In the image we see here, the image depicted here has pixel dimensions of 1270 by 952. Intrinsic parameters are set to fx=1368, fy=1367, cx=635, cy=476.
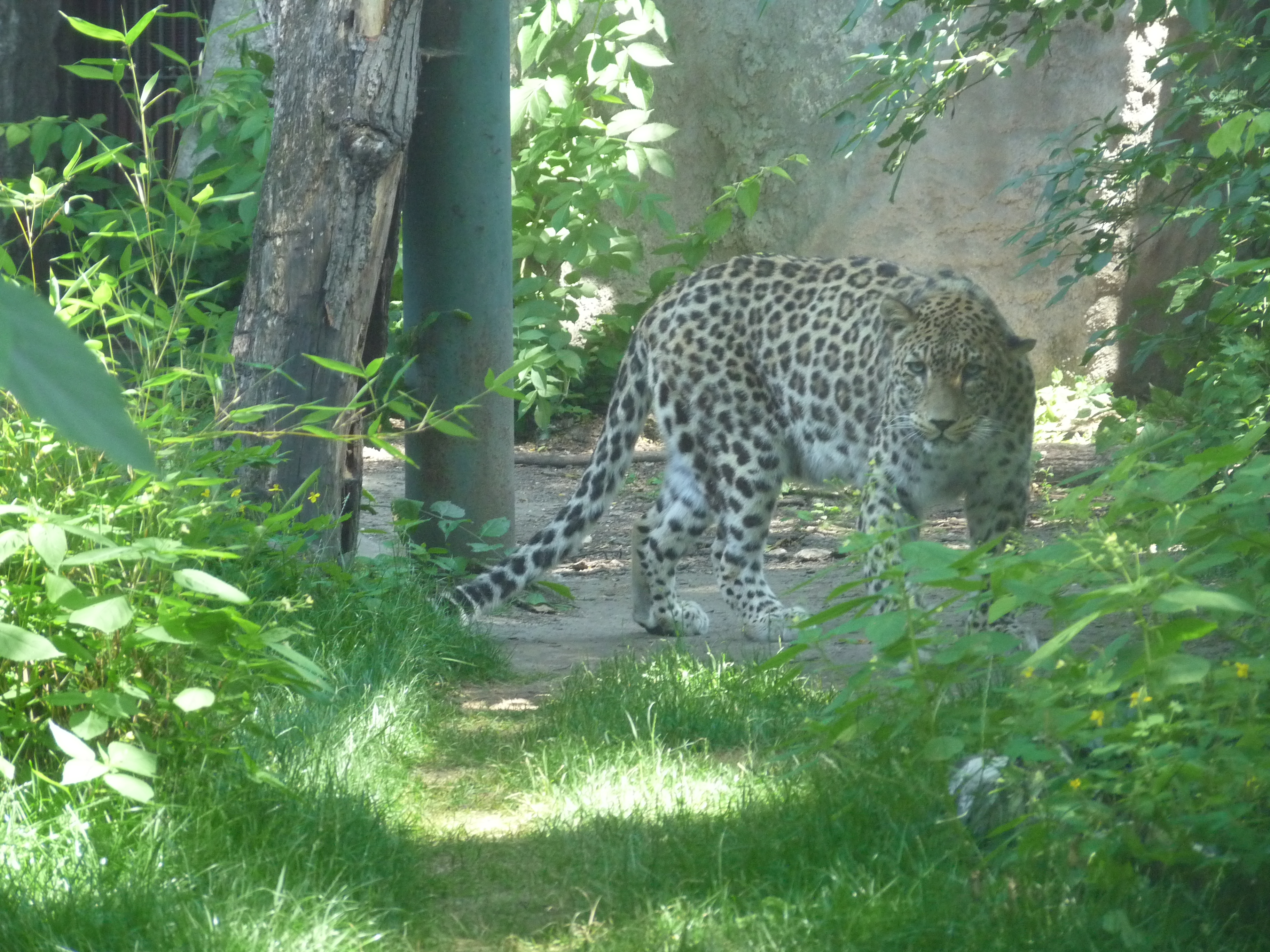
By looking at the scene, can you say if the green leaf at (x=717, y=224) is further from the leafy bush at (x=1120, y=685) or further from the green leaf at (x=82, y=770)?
the green leaf at (x=82, y=770)

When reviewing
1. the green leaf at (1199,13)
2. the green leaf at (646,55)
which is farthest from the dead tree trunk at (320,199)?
the green leaf at (646,55)

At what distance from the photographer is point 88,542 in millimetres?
3029

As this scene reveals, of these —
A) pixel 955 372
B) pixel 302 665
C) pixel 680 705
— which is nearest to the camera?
pixel 302 665

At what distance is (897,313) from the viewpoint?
17.9 feet

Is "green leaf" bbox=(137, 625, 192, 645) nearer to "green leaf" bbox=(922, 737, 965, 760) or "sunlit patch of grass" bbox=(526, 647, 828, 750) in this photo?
"sunlit patch of grass" bbox=(526, 647, 828, 750)

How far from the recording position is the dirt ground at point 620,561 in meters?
5.48

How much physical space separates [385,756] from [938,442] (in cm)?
256

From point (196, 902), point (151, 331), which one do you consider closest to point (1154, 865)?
point (196, 902)

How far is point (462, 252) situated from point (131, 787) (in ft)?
11.5

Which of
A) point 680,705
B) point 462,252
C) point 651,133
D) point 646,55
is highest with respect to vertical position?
point 646,55

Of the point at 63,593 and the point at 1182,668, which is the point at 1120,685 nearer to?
the point at 1182,668

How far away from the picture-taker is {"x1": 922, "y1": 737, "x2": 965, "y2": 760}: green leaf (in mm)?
2477

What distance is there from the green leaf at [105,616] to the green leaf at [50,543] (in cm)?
Result: 10

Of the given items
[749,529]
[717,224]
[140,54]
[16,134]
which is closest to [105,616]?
[749,529]
